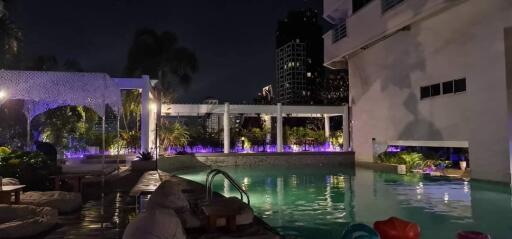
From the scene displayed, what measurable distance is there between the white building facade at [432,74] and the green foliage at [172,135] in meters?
9.15

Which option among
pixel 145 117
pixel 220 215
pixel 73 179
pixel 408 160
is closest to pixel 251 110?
pixel 145 117

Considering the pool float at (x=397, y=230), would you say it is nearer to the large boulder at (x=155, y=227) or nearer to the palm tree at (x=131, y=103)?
the large boulder at (x=155, y=227)

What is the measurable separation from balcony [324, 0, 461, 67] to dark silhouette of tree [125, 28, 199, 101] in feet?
28.7

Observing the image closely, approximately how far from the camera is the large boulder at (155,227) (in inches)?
111

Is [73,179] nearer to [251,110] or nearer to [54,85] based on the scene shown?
[54,85]

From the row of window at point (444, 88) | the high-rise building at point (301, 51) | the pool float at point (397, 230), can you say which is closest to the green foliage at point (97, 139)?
the row of window at point (444, 88)

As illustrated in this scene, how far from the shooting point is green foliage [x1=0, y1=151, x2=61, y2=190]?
28.4 ft

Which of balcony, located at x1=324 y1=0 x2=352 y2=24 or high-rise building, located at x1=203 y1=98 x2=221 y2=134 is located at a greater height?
balcony, located at x1=324 y1=0 x2=352 y2=24

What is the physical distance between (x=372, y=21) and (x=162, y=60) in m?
13.2

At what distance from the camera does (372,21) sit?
19781mm

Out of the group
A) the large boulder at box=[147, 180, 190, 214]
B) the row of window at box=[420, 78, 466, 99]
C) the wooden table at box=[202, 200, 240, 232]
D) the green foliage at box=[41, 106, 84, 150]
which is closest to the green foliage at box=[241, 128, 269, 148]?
the green foliage at box=[41, 106, 84, 150]

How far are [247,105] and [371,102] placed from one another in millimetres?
6801

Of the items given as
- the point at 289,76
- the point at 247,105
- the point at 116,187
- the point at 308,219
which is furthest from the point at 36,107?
the point at 289,76

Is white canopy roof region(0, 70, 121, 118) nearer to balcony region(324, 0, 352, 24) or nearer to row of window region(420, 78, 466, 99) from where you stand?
row of window region(420, 78, 466, 99)
